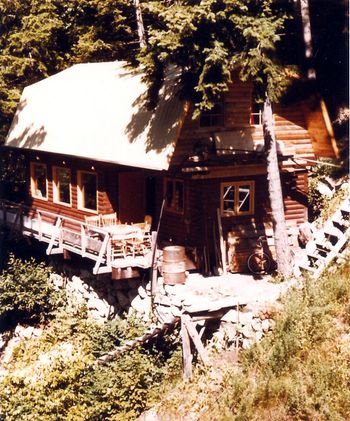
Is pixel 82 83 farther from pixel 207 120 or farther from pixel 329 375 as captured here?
pixel 329 375

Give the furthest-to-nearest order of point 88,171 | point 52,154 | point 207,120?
point 52,154 < point 88,171 < point 207,120

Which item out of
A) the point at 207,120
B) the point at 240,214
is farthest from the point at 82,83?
the point at 240,214

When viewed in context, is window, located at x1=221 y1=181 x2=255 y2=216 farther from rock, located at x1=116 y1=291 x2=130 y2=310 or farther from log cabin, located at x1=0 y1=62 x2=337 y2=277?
rock, located at x1=116 y1=291 x2=130 y2=310

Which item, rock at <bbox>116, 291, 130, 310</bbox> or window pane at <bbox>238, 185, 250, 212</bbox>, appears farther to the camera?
window pane at <bbox>238, 185, 250, 212</bbox>

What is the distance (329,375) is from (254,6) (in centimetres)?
978

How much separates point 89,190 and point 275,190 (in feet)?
27.9

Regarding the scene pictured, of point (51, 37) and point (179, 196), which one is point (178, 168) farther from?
point (51, 37)

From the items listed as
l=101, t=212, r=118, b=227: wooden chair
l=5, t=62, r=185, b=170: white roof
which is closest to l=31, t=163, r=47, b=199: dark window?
l=5, t=62, r=185, b=170: white roof

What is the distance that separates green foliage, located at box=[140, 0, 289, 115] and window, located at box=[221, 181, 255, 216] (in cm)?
480

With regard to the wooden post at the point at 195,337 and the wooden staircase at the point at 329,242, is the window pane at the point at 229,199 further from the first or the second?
the wooden post at the point at 195,337

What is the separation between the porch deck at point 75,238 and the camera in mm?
17016

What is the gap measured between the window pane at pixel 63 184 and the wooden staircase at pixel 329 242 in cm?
1180

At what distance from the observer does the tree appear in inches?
543

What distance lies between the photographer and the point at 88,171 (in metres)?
21.6
